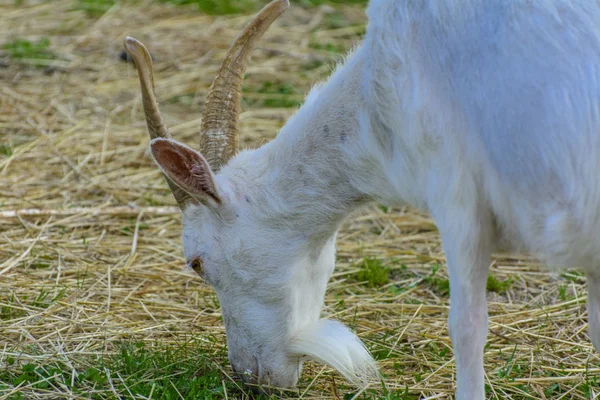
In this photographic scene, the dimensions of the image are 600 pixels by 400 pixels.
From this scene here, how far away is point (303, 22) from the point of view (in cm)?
907

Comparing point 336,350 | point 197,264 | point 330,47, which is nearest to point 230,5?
point 330,47

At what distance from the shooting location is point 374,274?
4.87m

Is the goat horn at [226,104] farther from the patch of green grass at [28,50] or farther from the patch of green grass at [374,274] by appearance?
the patch of green grass at [28,50]

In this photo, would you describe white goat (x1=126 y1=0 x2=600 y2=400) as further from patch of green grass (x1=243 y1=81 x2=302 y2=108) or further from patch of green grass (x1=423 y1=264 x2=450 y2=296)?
patch of green grass (x1=243 y1=81 x2=302 y2=108)

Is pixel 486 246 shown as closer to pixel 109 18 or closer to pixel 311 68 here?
pixel 311 68

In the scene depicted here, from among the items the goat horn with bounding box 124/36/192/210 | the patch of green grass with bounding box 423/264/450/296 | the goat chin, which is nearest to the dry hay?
the patch of green grass with bounding box 423/264/450/296

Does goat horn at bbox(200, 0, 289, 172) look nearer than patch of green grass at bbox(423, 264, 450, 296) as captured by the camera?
Yes

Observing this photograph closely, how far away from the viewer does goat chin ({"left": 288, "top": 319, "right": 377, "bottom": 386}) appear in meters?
3.52

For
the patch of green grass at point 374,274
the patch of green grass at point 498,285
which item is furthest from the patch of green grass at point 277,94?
the patch of green grass at point 498,285

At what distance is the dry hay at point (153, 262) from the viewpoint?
3996mm

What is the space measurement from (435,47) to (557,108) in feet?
1.42

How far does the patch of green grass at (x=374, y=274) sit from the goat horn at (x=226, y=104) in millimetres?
1437

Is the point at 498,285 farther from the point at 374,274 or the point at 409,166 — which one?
the point at 409,166

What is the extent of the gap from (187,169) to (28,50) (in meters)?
4.92
